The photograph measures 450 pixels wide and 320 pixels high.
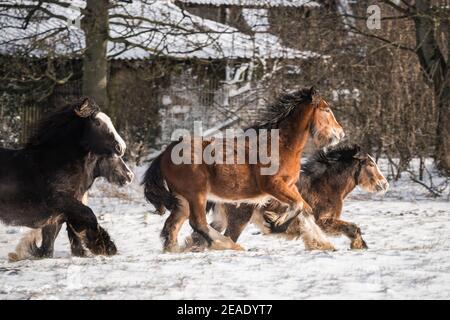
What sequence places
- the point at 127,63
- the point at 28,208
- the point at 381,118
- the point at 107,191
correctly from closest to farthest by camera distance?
the point at 28,208, the point at 107,191, the point at 381,118, the point at 127,63

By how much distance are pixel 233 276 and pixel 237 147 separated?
2.51 metres

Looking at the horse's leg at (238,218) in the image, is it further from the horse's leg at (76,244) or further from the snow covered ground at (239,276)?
the horse's leg at (76,244)

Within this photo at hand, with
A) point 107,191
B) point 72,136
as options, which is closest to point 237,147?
point 72,136

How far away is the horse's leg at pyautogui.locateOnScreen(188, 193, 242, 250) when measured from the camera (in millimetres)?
7727

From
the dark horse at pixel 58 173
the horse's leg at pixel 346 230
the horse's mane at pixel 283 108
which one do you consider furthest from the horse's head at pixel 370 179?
the dark horse at pixel 58 173

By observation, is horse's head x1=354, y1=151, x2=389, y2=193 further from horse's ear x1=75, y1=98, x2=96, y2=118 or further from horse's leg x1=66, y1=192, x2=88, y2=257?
horse's leg x1=66, y1=192, x2=88, y2=257

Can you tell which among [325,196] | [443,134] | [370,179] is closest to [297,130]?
[325,196]

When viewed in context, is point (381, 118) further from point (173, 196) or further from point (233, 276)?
point (233, 276)

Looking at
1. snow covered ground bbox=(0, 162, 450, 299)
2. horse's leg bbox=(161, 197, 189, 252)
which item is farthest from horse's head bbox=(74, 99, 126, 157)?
snow covered ground bbox=(0, 162, 450, 299)

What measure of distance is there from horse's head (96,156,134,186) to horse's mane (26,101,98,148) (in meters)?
0.41

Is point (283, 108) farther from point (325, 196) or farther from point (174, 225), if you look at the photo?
point (174, 225)

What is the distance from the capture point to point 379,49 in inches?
599
